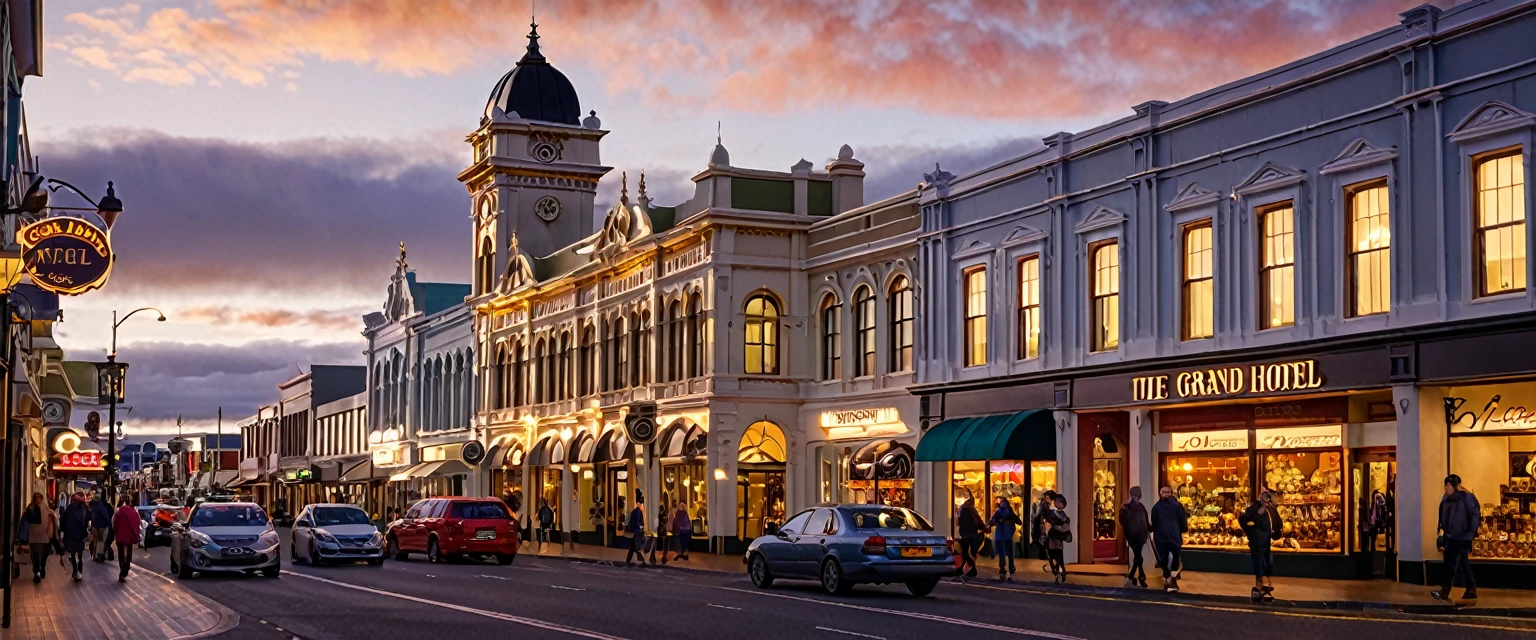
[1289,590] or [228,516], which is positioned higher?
[228,516]

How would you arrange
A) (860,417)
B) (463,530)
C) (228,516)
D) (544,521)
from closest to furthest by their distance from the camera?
(228,516)
(463,530)
(860,417)
(544,521)

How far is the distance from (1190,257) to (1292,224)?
2876 mm

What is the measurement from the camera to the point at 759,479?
49406mm

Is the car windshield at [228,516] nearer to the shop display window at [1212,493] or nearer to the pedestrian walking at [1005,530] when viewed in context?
the pedestrian walking at [1005,530]

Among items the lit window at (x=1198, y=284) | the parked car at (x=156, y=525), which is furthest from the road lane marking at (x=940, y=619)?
the parked car at (x=156, y=525)

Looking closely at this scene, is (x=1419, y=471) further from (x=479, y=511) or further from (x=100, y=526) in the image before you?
(x=100, y=526)

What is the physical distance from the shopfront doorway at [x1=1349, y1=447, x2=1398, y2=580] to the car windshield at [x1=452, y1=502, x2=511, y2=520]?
20.9 m

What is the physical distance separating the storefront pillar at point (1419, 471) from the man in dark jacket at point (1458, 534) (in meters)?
3.41

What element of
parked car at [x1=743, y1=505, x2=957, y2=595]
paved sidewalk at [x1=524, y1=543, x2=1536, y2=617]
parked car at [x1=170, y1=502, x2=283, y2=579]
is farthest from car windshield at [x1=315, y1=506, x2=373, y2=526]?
parked car at [x1=743, y1=505, x2=957, y2=595]

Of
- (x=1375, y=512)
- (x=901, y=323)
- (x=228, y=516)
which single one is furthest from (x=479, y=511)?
(x=1375, y=512)

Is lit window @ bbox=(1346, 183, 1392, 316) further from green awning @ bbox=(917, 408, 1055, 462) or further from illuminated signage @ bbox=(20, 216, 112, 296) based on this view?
illuminated signage @ bbox=(20, 216, 112, 296)

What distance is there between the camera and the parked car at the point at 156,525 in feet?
195

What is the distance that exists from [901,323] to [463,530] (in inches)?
454

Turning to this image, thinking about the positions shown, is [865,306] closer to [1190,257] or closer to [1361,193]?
[1190,257]
